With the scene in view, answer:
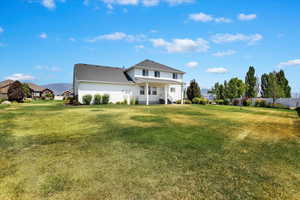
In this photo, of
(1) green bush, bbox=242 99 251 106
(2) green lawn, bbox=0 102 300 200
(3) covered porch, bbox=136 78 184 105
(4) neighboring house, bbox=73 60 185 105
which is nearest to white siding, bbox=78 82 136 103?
(4) neighboring house, bbox=73 60 185 105

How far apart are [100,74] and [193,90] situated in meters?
15.7

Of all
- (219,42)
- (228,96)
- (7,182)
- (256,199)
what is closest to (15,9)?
(7,182)

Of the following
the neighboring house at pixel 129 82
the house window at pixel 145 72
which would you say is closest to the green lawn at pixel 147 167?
the neighboring house at pixel 129 82

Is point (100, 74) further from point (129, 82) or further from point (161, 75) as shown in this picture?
point (161, 75)

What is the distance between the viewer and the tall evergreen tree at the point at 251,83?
3241 centimetres

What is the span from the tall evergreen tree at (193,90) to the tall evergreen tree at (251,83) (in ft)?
51.1

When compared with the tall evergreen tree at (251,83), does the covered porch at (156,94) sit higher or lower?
lower

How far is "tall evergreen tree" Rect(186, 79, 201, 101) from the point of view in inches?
977

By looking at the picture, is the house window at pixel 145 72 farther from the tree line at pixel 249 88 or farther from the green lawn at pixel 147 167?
the green lawn at pixel 147 167

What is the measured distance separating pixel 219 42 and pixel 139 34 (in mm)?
11415

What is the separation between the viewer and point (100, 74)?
20.4 m

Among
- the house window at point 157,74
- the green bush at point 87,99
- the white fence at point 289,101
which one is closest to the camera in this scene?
the green bush at point 87,99

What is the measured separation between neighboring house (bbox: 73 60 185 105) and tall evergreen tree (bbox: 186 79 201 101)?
2.07 meters

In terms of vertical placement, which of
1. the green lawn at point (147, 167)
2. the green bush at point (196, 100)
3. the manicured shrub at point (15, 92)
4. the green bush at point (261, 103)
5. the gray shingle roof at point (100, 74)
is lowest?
the green lawn at point (147, 167)
